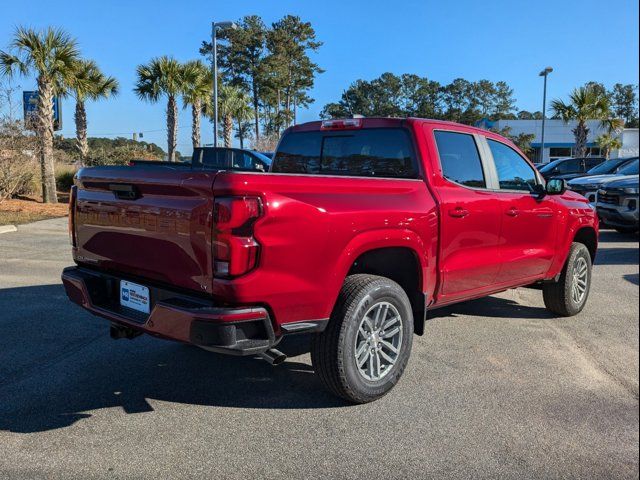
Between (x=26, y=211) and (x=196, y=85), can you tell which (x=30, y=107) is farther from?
(x=196, y=85)

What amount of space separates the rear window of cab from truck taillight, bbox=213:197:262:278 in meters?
1.72

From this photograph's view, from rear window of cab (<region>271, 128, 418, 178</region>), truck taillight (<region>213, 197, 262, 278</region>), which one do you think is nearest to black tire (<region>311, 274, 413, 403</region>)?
truck taillight (<region>213, 197, 262, 278</region>)

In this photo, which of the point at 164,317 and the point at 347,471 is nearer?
the point at 347,471

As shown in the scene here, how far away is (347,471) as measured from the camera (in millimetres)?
2951

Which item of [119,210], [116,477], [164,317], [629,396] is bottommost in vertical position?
[116,477]

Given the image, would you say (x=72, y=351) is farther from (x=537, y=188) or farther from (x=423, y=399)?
(x=537, y=188)

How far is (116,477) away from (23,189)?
1822 cm

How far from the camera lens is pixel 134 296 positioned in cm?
359

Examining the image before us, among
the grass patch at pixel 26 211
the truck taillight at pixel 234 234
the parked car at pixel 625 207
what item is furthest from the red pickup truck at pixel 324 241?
the grass patch at pixel 26 211

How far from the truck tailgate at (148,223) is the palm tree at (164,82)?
22.5 m

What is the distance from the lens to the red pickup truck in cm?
307

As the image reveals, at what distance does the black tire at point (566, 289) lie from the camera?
5805 millimetres

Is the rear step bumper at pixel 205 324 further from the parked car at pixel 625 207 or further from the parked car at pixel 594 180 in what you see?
the parked car at pixel 594 180

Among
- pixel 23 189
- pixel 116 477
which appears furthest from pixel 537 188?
pixel 23 189
